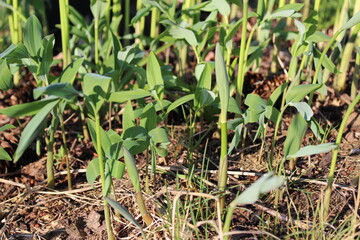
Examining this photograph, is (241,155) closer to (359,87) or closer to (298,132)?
(298,132)

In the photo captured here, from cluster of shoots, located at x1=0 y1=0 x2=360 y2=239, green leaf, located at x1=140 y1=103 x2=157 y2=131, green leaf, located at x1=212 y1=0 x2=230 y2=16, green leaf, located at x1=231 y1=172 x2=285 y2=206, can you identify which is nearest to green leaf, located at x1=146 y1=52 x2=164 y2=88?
cluster of shoots, located at x1=0 y1=0 x2=360 y2=239

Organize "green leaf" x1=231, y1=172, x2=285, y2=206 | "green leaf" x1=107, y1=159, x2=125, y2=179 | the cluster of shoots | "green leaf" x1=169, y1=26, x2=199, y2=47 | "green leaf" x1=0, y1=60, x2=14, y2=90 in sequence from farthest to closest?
"green leaf" x1=169, y1=26, x2=199, y2=47, "green leaf" x1=0, y1=60, x2=14, y2=90, "green leaf" x1=107, y1=159, x2=125, y2=179, the cluster of shoots, "green leaf" x1=231, y1=172, x2=285, y2=206

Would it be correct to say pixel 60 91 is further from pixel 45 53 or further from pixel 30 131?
pixel 45 53

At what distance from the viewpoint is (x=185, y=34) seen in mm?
1238

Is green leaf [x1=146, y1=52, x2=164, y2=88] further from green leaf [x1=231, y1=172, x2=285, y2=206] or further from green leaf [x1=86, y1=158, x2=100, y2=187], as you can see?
green leaf [x1=231, y1=172, x2=285, y2=206]

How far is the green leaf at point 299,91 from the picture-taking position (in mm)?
1000

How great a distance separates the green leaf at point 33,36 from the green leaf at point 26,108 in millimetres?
288

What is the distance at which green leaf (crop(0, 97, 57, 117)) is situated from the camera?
808mm

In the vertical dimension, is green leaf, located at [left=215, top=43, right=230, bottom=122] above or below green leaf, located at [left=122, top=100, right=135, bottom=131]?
above

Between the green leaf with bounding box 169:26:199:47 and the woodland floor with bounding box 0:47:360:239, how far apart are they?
0.83 feet

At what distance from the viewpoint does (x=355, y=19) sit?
3.11ft

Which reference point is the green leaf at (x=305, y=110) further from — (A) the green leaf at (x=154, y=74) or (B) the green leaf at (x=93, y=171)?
(B) the green leaf at (x=93, y=171)

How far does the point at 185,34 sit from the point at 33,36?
374mm

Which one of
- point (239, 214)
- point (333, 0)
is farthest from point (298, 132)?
point (333, 0)
